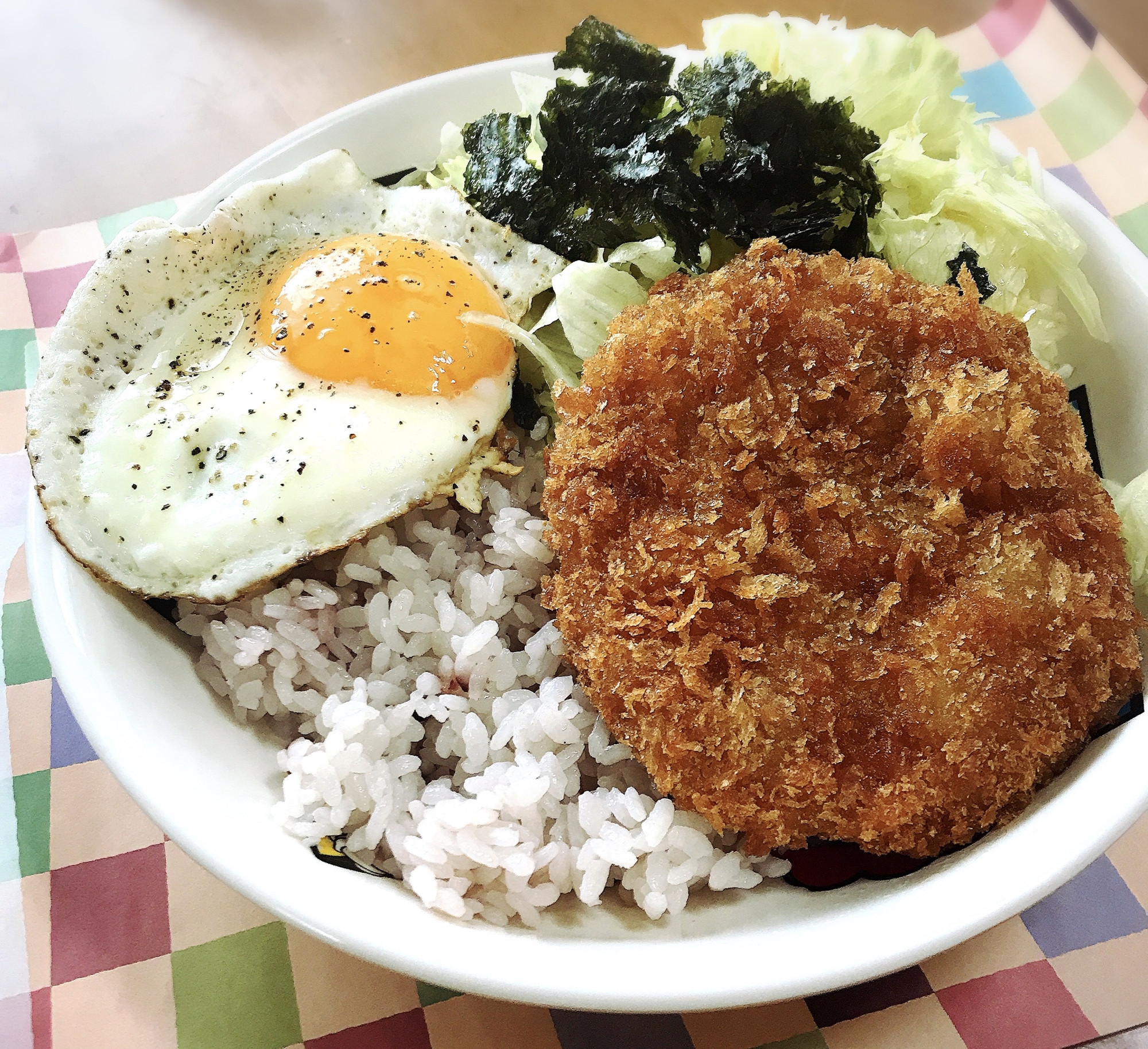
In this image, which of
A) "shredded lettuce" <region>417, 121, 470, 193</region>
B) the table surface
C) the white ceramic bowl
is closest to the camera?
the white ceramic bowl

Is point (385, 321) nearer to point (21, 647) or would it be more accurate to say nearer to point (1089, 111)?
point (21, 647)

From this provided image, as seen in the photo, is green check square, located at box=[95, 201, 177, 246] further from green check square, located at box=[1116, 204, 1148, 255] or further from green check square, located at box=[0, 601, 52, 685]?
green check square, located at box=[1116, 204, 1148, 255]

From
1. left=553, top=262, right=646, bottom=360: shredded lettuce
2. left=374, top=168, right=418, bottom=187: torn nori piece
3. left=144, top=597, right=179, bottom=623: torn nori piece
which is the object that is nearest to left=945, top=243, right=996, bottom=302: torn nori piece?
left=553, top=262, right=646, bottom=360: shredded lettuce

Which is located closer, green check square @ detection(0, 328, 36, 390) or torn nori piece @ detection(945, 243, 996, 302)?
torn nori piece @ detection(945, 243, 996, 302)

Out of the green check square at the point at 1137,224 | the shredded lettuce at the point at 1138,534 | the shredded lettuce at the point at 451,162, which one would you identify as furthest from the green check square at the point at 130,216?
the green check square at the point at 1137,224

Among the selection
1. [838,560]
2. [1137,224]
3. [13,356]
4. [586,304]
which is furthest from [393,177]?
[1137,224]

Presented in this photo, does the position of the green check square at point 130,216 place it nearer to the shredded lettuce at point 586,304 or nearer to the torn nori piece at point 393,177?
the torn nori piece at point 393,177
